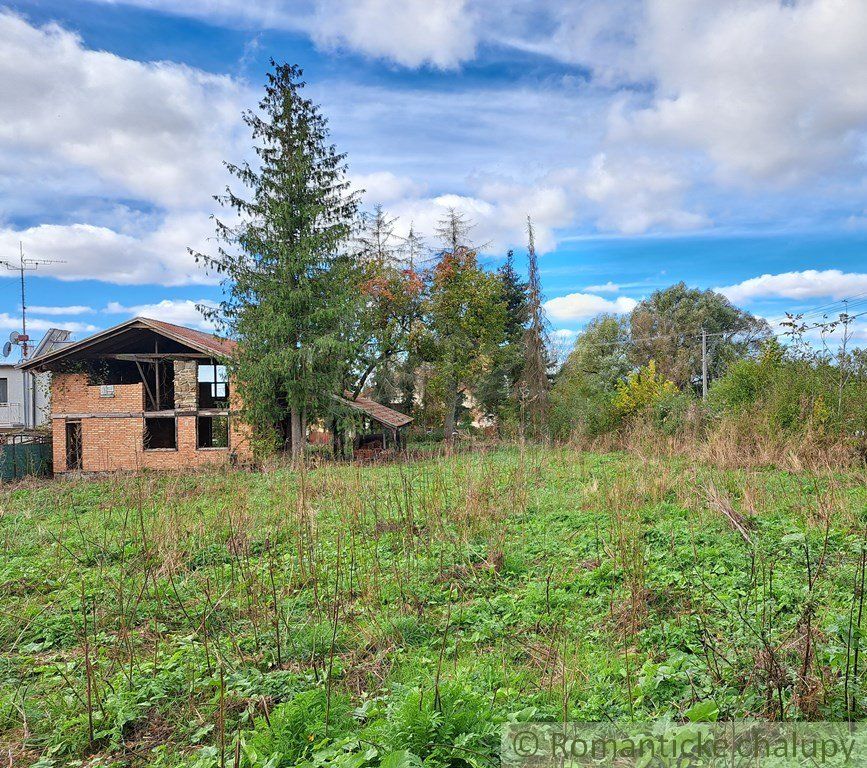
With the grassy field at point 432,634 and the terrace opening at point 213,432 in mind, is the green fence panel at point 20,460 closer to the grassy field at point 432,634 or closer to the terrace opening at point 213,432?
the terrace opening at point 213,432

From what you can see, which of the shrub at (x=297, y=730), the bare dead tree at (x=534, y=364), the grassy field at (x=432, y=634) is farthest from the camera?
the bare dead tree at (x=534, y=364)

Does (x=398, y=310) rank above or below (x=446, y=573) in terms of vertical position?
above

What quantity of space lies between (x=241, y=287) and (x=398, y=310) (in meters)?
10.5

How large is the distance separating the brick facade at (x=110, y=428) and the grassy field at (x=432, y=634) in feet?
47.2

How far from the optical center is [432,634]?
422cm

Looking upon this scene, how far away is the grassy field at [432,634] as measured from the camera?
283 centimetres

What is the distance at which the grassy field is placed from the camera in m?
2.83

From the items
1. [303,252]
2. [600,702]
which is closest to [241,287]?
[303,252]

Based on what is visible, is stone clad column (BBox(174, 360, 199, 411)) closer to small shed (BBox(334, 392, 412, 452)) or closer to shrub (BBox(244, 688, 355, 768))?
small shed (BBox(334, 392, 412, 452))

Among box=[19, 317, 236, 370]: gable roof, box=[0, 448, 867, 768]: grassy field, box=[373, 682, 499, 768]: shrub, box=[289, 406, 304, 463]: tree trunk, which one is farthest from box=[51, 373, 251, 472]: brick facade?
box=[373, 682, 499, 768]: shrub

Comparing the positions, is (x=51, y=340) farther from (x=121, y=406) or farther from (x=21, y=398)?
(x=121, y=406)

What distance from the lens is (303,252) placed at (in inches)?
751

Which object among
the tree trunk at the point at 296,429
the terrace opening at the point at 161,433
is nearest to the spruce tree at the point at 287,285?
the tree trunk at the point at 296,429

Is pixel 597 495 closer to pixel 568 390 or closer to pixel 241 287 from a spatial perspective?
pixel 241 287
